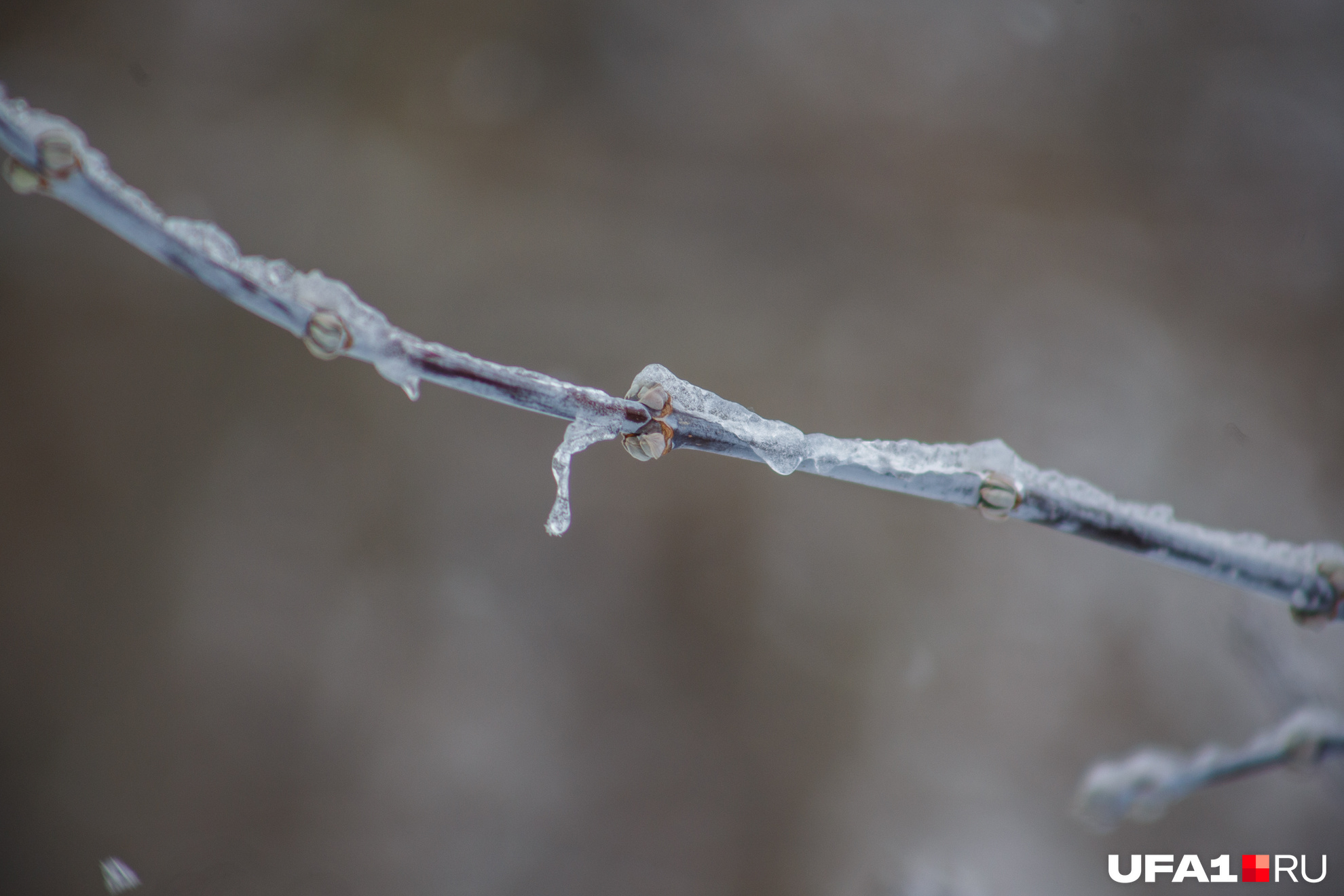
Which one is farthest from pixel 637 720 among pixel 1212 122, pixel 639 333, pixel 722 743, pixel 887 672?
pixel 1212 122

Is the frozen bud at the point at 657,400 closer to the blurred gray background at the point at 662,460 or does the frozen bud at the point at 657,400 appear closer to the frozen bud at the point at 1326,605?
the frozen bud at the point at 1326,605

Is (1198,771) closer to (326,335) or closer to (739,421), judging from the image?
(739,421)

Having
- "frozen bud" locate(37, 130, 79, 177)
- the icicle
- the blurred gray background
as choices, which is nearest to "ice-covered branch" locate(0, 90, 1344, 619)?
"frozen bud" locate(37, 130, 79, 177)

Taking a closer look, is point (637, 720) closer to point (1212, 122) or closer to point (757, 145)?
point (757, 145)

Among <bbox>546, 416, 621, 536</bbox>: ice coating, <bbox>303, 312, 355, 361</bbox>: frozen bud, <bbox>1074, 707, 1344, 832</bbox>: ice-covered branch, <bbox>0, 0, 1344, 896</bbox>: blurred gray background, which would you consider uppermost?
<bbox>0, 0, 1344, 896</bbox>: blurred gray background

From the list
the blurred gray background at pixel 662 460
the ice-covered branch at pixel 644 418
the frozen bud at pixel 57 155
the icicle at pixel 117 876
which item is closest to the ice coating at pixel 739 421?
the ice-covered branch at pixel 644 418

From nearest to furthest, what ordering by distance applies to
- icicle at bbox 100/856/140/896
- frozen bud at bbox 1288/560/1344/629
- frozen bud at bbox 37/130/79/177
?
frozen bud at bbox 37/130/79/177 → frozen bud at bbox 1288/560/1344/629 → icicle at bbox 100/856/140/896

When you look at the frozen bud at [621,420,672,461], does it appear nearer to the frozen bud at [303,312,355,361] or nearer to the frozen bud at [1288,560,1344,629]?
the frozen bud at [303,312,355,361]
